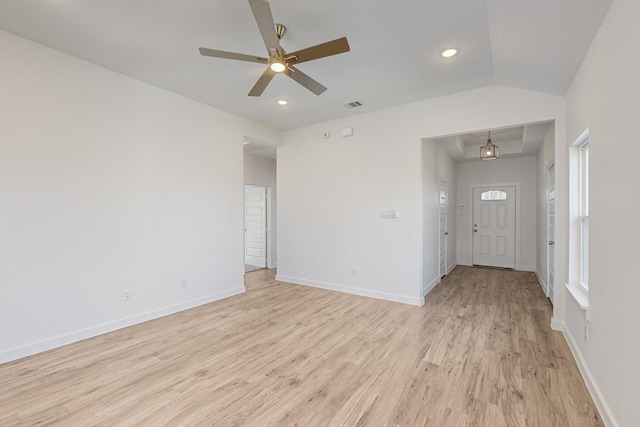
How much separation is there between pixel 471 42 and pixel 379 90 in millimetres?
1295

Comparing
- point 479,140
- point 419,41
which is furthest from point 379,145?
point 479,140

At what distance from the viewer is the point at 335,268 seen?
16.7ft

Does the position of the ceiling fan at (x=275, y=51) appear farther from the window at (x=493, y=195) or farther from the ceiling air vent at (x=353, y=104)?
the window at (x=493, y=195)

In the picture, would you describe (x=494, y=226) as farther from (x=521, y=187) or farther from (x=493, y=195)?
(x=521, y=187)

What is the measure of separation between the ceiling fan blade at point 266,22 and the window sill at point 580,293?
3264mm

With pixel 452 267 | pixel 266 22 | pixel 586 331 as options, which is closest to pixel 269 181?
pixel 452 267

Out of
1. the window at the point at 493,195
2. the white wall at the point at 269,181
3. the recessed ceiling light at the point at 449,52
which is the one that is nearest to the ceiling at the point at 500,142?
the window at the point at 493,195

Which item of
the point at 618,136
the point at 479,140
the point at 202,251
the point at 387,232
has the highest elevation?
the point at 479,140

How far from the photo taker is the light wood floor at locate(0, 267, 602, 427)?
1.97m

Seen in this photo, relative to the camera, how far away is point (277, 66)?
8.18 feet

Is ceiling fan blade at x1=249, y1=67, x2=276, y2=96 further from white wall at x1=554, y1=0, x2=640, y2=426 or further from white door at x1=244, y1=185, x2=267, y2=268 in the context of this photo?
white door at x1=244, y1=185, x2=267, y2=268

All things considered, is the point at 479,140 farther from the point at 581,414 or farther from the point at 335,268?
the point at 581,414

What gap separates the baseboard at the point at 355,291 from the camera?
4.34m

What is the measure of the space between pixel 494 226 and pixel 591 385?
5.52 metres
